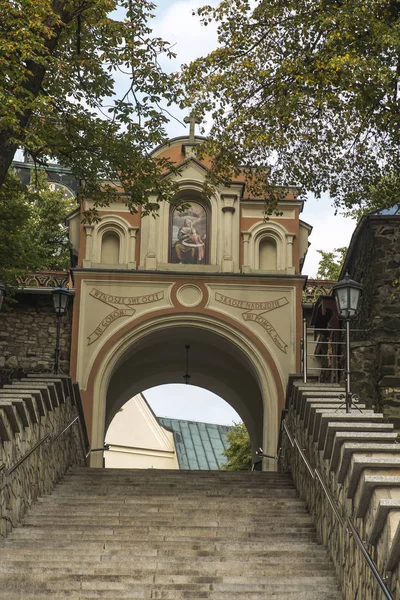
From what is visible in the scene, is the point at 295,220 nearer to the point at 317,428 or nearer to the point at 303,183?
the point at 303,183

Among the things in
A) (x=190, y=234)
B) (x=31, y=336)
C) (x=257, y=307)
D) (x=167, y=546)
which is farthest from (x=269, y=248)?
(x=167, y=546)

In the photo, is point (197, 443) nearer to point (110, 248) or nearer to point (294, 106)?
point (110, 248)

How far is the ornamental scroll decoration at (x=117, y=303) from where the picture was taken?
2019 cm

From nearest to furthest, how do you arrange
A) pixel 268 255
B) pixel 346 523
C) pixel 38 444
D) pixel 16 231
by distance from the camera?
pixel 346 523 < pixel 38 444 < pixel 16 231 < pixel 268 255

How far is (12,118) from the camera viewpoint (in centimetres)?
1142

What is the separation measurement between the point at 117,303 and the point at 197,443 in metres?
29.5

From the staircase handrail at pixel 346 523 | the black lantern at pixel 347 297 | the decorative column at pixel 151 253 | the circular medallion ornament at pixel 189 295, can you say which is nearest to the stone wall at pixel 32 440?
the staircase handrail at pixel 346 523

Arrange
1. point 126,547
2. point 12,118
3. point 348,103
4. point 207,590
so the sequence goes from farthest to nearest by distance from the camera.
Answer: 1. point 348,103
2. point 12,118
3. point 126,547
4. point 207,590

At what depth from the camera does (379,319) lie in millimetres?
17750

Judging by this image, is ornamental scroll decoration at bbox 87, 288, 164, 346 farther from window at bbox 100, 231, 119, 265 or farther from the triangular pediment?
the triangular pediment

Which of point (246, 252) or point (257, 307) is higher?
point (246, 252)

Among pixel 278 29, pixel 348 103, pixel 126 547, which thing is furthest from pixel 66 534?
pixel 278 29

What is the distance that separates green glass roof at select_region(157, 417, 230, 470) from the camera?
46.4 m

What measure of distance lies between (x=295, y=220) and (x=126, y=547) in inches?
490
